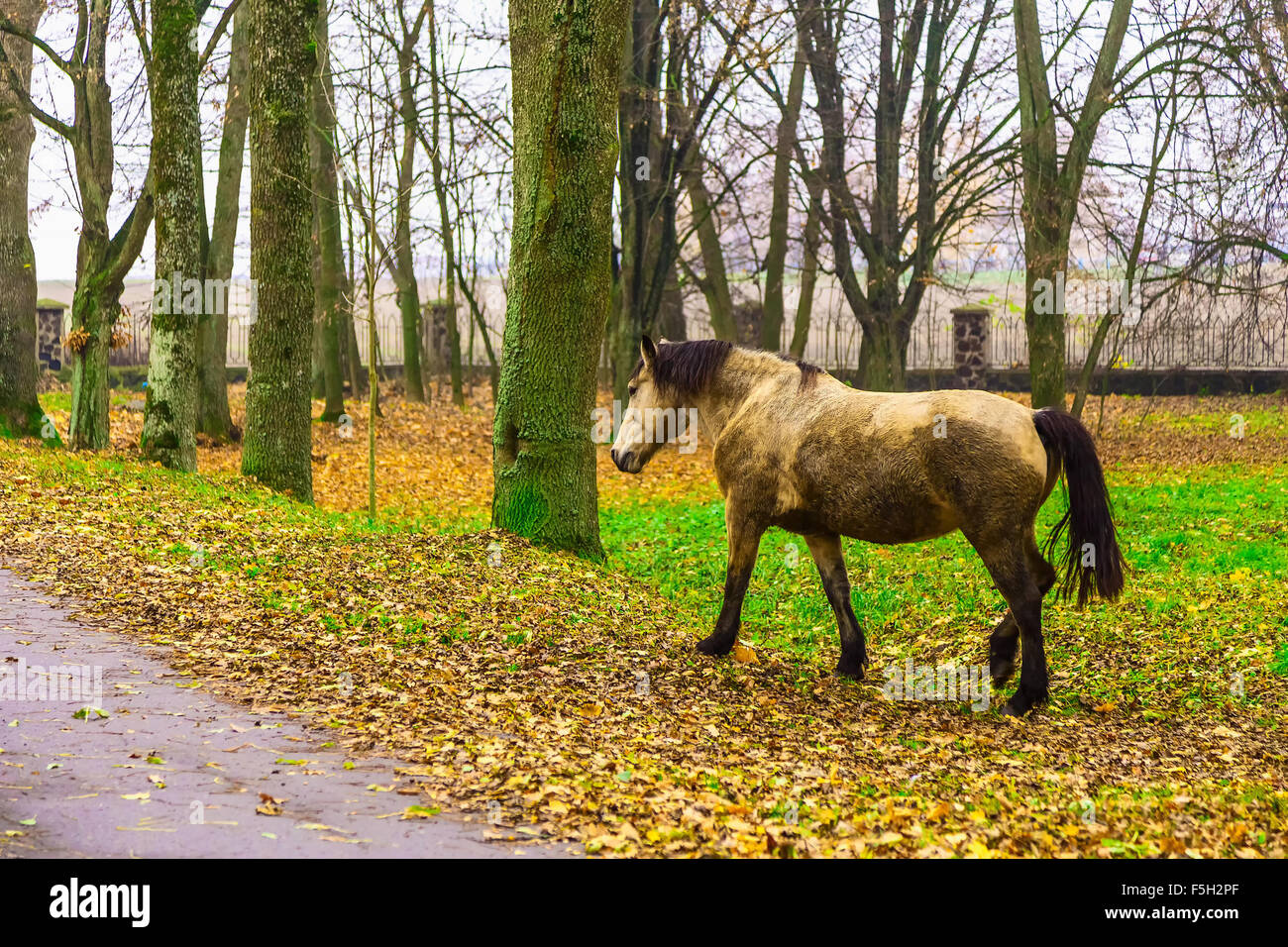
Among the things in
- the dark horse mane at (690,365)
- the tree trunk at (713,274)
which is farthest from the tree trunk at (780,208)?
the dark horse mane at (690,365)

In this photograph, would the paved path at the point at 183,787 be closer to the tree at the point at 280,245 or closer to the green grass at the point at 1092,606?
the green grass at the point at 1092,606

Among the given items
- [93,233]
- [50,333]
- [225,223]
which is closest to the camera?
[93,233]

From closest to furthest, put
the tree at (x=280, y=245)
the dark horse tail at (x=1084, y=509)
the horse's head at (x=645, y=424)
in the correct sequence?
the dark horse tail at (x=1084, y=509), the horse's head at (x=645, y=424), the tree at (x=280, y=245)

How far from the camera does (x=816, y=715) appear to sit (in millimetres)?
6926

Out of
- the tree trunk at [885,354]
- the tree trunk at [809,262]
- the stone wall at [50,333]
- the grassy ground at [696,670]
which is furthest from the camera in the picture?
the stone wall at [50,333]

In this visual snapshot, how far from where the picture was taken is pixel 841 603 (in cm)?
801

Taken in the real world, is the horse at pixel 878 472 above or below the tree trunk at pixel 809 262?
below

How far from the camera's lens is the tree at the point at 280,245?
1329 centimetres

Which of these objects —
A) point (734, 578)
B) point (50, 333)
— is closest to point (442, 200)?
point (50, 333)

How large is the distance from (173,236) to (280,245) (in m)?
1.79

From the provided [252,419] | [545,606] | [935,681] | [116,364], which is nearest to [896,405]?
[935,681]

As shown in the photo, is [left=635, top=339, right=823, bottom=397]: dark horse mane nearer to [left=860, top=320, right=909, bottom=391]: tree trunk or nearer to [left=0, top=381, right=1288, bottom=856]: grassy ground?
[left=0, top=381, right=1288, bottom=856]: grassy ground

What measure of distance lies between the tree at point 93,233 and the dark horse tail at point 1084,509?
42.9ft

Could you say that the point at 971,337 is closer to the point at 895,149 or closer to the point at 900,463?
the point at 895,149
